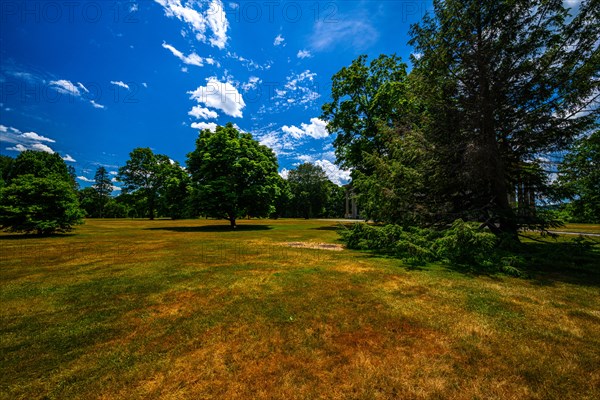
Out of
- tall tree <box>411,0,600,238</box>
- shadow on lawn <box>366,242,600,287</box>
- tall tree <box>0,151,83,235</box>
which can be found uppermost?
tall tree <box>411,0,600,238</box>

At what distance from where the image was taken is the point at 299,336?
382cm

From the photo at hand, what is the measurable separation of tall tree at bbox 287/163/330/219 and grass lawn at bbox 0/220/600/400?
68.1m

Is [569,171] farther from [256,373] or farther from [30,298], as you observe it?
[30,298]

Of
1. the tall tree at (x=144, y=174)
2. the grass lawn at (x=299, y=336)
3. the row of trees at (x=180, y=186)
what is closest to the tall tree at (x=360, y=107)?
the row of trees at (x=180, y=186)

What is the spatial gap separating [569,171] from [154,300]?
663 inches

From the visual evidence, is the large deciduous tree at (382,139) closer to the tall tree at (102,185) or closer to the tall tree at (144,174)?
the tall tree at (144,174)

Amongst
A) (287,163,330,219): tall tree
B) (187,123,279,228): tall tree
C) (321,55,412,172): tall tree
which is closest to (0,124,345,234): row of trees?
(187,123,279,228): tall tree

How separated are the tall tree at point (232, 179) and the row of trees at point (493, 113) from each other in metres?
16.2

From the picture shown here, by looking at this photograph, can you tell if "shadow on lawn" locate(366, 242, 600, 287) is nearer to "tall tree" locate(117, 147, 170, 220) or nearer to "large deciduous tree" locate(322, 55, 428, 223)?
"large deciduous tree" locate(322, 55, 428, 223)

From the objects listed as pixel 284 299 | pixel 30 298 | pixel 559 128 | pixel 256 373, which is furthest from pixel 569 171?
pixel 30 298

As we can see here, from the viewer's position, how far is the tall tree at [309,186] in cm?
7544

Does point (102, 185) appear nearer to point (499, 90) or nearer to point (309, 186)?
point (309, 186)

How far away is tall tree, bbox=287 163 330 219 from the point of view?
75438 mm

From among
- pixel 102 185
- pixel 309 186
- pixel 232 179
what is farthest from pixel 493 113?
pixel 102 185
